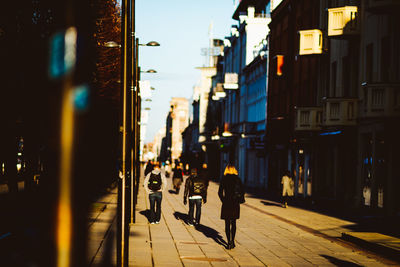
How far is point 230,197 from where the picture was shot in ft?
47.8

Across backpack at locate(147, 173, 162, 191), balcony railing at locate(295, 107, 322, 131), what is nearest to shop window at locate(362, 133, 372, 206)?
balcony railing at locate(295, 107, 322, 131)

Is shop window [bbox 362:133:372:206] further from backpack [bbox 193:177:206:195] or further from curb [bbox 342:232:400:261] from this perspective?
backpack [bbox 193:177:206:195]

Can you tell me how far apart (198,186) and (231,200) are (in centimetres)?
442

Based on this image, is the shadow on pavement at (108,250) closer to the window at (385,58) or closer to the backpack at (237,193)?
the backpack at (237,193)

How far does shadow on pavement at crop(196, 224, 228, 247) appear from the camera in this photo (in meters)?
15.8

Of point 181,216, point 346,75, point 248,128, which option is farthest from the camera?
point 248,128

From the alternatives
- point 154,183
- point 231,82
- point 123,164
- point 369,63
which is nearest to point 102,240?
point 154,183

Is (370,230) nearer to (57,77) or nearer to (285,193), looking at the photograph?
(285,193)

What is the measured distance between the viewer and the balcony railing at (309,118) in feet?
116

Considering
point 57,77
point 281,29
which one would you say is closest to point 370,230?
point 57,77

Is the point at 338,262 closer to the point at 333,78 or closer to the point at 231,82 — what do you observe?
the point at 333,78

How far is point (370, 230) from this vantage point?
1980 centimetres

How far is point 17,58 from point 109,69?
42.2ft

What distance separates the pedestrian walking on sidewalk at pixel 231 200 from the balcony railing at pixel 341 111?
15.8 m
